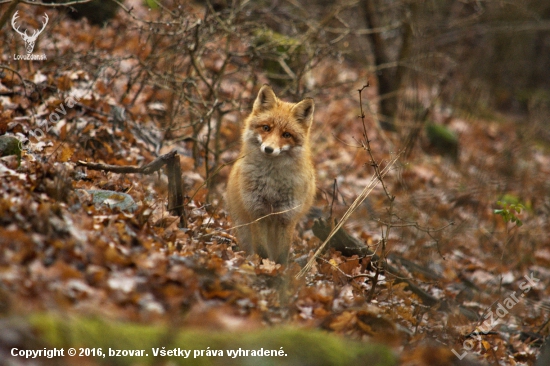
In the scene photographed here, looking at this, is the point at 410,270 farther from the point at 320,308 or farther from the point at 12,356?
the point at 12,356

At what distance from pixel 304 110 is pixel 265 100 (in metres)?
0.57

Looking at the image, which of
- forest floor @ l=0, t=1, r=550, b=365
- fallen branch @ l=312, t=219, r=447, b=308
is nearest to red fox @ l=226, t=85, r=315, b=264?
forest floor @ l=0, t=1, r=550, b=365

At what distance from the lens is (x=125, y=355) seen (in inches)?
134

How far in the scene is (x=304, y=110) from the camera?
6910 mm

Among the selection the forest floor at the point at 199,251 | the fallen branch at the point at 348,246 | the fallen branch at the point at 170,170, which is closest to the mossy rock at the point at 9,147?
the forest floor at the point at 199,251

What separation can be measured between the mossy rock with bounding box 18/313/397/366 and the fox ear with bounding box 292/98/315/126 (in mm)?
3609

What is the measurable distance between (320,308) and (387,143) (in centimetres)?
928

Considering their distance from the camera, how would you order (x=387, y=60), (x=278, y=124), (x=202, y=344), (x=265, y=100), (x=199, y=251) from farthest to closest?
(x=387, y=60)
(x=265, y=100)
(x=278, y=124)
(x=199, y=251)
(x=202, y=344)

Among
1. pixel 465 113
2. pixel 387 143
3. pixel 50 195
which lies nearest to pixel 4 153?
pixel 50 195

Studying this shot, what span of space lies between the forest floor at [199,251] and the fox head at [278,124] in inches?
33.3

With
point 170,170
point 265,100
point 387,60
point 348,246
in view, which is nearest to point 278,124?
point 265,100

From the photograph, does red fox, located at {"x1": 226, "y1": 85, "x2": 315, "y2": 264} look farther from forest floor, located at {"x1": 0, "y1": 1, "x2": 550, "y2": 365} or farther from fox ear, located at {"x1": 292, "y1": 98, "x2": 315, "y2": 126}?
forest floor, located at {"x1": 0, "y1": 1, "x2": 550, "y2": 365}

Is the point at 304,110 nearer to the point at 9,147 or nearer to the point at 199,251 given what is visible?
the point at 199,251

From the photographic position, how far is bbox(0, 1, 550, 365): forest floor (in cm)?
401
